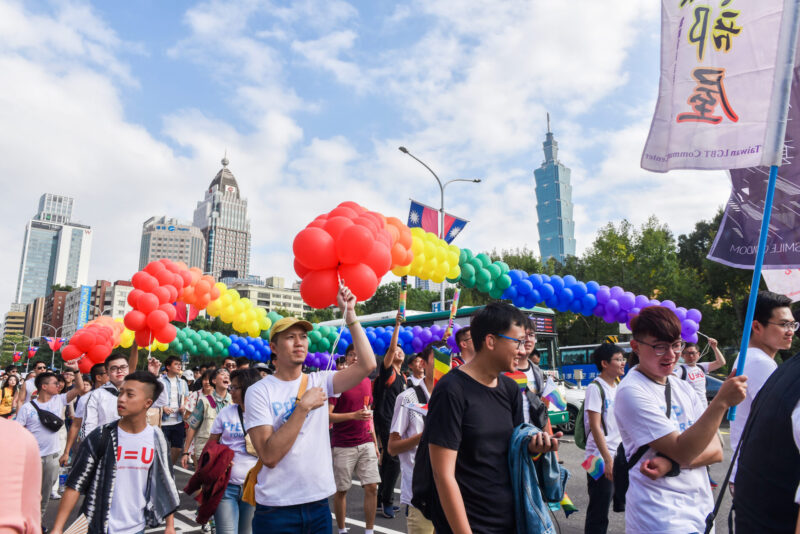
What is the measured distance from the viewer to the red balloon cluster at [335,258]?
5531 mm

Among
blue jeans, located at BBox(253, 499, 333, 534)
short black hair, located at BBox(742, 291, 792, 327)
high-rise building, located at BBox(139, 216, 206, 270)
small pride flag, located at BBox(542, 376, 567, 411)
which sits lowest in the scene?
blue jeans, located at BBox(253, 499, 333, 534)

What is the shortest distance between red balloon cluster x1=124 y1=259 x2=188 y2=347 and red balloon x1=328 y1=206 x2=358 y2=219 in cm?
535

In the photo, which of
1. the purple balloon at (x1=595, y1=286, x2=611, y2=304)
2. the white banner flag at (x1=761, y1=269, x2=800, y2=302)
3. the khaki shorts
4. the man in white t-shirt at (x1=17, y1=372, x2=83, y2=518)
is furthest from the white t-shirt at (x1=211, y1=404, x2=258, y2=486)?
the purple balloon at (x1=595, y1=286, x2=611, y2=304)

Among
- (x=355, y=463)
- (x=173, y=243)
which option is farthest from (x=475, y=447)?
(x=173, y=243)

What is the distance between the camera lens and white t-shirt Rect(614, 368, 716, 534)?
246 cm

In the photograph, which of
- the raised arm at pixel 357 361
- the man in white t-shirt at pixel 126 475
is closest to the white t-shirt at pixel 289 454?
the raised arm at pixel 357 361

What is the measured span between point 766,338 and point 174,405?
8.59 metres

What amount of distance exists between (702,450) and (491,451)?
89 centimetres

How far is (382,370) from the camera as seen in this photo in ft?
22.6

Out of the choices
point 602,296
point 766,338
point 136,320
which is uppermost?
point 602,296

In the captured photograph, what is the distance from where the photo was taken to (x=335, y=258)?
18.6ft

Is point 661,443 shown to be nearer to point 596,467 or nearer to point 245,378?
point 596,467

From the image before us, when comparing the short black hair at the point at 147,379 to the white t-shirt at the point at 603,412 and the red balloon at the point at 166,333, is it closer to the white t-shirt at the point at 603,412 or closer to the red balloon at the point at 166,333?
the white t-shirt at the point at 603,412

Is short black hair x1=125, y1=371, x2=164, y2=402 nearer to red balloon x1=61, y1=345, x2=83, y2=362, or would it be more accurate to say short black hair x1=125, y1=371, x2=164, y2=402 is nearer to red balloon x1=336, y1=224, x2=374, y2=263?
red balloon x1=336, y1=224, x2=374, y2=263
